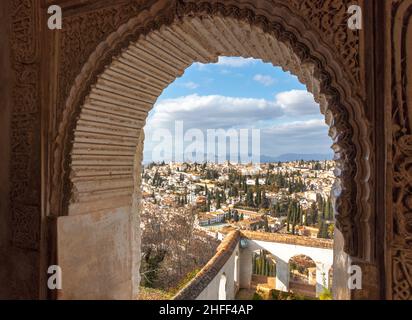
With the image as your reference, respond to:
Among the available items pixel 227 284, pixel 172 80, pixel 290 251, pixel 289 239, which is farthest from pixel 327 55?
pixel 290 251

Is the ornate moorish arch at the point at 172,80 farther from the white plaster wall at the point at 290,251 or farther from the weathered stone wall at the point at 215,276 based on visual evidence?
the white plaster wall at the point at 290,251

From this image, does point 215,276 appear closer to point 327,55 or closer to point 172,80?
point 172,80

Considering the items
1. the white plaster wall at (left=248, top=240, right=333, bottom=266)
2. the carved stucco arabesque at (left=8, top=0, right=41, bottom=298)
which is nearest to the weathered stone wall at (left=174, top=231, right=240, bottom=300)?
the white plaster wall at (left=248, top=240, right=333, bottom=266)

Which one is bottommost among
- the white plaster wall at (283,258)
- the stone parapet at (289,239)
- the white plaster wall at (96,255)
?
the white plaster wall at (283,258)

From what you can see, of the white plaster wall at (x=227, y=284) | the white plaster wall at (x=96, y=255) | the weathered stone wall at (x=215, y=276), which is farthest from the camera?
the white plaster wall at (x=227, y=284)

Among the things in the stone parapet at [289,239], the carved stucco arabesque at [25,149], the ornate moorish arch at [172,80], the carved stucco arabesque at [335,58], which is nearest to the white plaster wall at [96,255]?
the ornate moorish arch at [172,80]

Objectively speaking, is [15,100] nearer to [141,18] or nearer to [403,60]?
[141,18]
